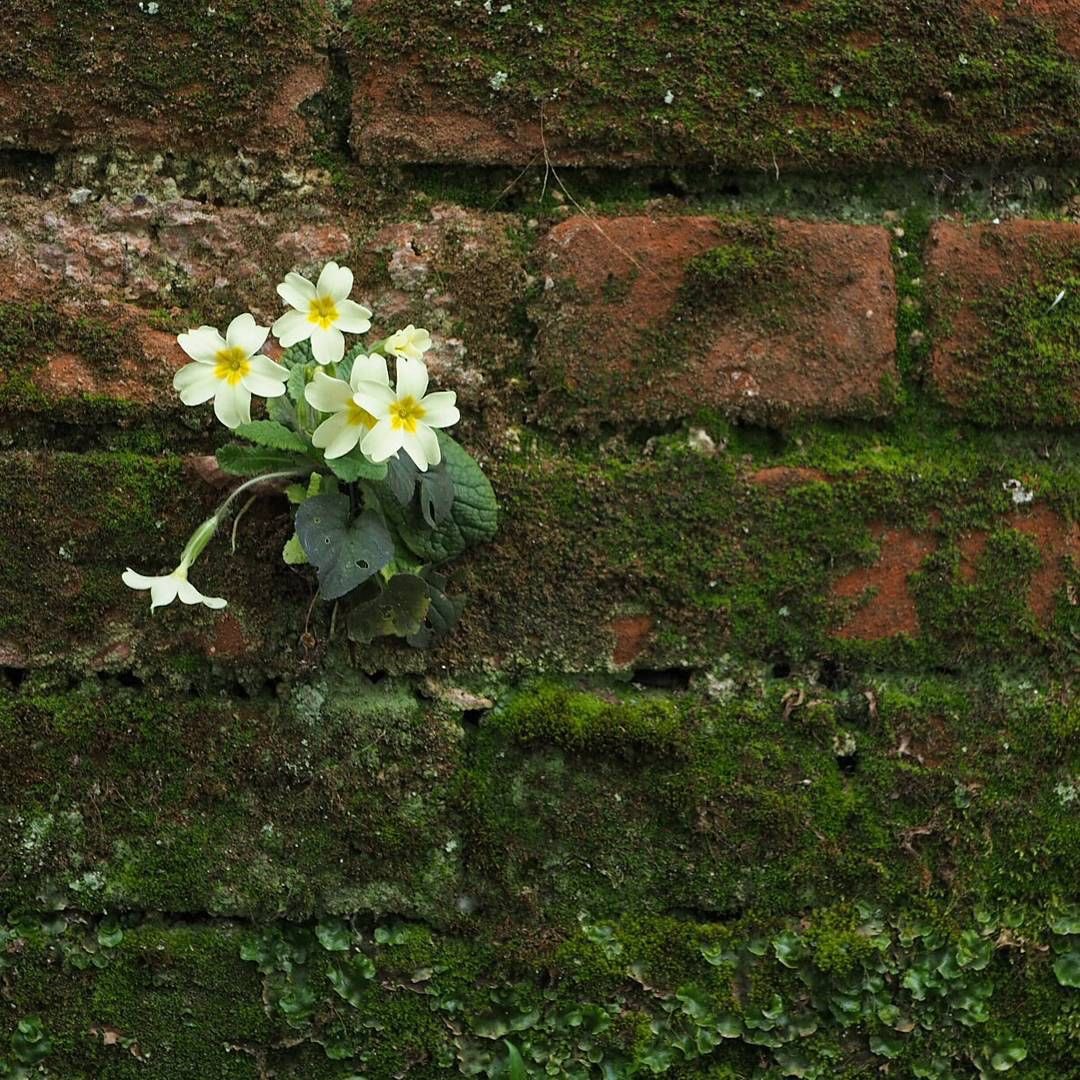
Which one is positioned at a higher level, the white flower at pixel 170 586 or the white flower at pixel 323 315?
the white flower at pixel 323 315

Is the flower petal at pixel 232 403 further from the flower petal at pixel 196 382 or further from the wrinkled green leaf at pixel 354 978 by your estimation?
the wrinkled green leaf at pixel 354 978

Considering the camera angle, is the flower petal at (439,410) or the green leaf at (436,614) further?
the green leaf at (436,614)

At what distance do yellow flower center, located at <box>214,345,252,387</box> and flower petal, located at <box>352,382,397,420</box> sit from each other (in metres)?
0.11

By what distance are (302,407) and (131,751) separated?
1.32ft

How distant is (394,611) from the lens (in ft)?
3.72

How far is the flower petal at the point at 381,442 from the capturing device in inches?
39.5

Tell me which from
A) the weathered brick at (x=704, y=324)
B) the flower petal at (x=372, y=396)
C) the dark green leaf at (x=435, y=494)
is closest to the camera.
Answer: the flower petal at (x=372, y=396)

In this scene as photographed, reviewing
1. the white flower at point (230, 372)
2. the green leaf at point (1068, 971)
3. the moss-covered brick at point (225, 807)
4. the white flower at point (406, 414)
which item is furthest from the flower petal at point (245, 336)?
the green leaf at point (1068, 971)

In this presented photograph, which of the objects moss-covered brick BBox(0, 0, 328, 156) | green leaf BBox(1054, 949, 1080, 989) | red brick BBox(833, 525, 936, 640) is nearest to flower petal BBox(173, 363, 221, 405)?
moss-covered brick BBox(0, 0, 328, 156)

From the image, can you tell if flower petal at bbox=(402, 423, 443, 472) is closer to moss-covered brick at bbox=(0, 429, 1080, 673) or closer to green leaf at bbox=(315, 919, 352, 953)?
moss-covered brick at bbox=(0, 429, 1080, 673)

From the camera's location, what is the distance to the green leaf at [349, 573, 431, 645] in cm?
113

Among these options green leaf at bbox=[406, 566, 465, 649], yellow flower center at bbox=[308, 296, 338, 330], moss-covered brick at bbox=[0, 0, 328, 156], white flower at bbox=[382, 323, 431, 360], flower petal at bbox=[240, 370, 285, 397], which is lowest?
green leaf at bbox=[406, 566, 465, 649]

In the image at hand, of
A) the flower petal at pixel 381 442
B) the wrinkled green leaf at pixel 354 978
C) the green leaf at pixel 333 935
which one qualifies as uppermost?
the flower petal at pixel 381 442

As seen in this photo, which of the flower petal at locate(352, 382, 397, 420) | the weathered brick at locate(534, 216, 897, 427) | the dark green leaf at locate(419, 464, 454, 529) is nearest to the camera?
the flower petal at locate(352, 382, 397, 420)
